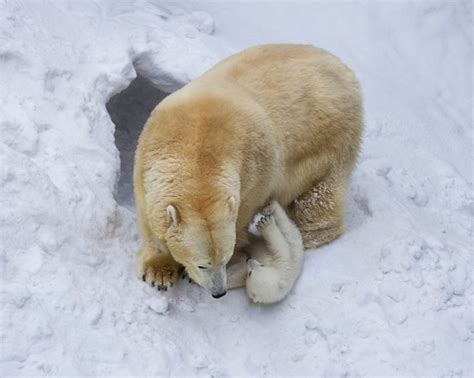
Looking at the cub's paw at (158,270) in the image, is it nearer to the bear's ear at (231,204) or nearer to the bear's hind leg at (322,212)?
the bear's ear at (231,204)

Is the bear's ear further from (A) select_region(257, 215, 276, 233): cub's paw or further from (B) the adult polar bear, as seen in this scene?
(A) select_region(257, 215, 276, 233): cub's paw

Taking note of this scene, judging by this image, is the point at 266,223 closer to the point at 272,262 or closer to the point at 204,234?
the point at 272,262

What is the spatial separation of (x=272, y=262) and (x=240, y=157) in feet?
3.04

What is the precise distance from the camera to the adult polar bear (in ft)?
15.2

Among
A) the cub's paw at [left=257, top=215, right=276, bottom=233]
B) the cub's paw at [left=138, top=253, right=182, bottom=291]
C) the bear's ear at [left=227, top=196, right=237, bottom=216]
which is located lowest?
the cub's paw at [left=138, top=253, right=182, bottom=291]

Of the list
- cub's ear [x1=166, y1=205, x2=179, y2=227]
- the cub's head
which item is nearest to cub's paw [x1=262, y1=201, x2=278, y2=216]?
the cub's head

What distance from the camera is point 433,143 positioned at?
752 centimetres

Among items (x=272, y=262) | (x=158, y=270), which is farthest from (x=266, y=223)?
(x=158, y=270)

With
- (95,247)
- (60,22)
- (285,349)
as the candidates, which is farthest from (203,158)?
(60,22)

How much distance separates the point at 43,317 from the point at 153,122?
1444 mm

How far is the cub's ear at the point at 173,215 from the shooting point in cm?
450

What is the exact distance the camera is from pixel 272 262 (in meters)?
5.50

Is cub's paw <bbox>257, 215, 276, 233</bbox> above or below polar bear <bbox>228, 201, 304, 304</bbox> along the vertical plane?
above

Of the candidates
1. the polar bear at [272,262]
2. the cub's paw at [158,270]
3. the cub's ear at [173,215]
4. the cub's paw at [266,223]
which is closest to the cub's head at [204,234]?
the cub's ear at [173,215]
